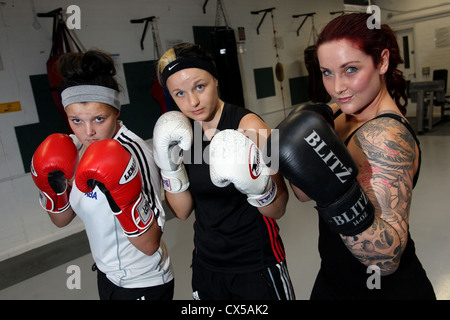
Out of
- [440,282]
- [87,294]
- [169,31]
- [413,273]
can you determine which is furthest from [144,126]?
[413,273]

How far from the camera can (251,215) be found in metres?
1.32

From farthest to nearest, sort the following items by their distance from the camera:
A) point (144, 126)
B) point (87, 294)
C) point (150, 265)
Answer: point (144, 126)
point (87, 294)
point (150, 265)

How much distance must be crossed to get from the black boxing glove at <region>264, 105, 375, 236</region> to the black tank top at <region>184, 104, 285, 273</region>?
0.51 metres

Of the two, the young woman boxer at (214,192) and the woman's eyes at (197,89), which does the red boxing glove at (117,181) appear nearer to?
the young woman boxer at (214,192)

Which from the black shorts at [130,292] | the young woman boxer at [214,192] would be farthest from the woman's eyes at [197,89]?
the black shorts at [130,292]

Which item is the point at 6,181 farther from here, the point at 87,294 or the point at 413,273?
the point at 413,273

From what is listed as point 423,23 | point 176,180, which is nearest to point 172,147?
point 176,180

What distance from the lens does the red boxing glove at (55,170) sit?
132 centimetres

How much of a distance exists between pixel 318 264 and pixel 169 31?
3609 mm

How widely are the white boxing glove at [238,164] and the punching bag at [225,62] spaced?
386 centimetres

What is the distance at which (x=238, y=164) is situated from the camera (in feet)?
3.44

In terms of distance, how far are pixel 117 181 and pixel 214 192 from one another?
14.6 inches

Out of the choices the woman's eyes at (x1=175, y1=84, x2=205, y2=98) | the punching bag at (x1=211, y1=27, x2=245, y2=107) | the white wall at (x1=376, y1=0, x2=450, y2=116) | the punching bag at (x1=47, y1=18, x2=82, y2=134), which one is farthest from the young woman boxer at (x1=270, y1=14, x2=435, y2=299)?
the white wall at (x1=376, y1=0, x2=450, y2=116)

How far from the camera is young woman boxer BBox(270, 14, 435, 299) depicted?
799 millimetres
